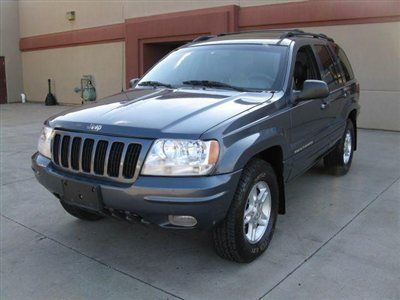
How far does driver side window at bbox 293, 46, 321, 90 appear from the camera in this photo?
469 centimetres

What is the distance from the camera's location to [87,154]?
11.5 feet

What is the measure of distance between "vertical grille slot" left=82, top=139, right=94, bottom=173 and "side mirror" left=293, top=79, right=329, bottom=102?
1.98 metres

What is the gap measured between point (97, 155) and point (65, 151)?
1.36ft

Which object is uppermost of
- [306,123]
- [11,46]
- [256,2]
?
[256,2]

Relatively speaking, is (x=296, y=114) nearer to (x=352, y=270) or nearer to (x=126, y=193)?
(x=352, y=270)

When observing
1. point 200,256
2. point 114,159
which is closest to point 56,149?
point 114,159

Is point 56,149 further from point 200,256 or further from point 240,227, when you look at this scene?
point 240,227

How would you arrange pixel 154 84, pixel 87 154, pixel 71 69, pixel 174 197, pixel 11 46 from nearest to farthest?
1. pixel 174 197
2. pixel 87 154
3. pixel 154 84
4. pixel 71 69
5. pixel 11 46

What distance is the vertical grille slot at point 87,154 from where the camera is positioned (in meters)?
3.47

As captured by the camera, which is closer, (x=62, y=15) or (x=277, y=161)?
(x=277, y=161)

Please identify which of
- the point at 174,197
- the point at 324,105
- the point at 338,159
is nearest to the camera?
the point at 174,197

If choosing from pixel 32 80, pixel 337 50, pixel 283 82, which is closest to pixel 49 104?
pixel 32 80

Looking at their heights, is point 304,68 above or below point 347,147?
above

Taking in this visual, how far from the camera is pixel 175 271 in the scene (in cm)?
364
